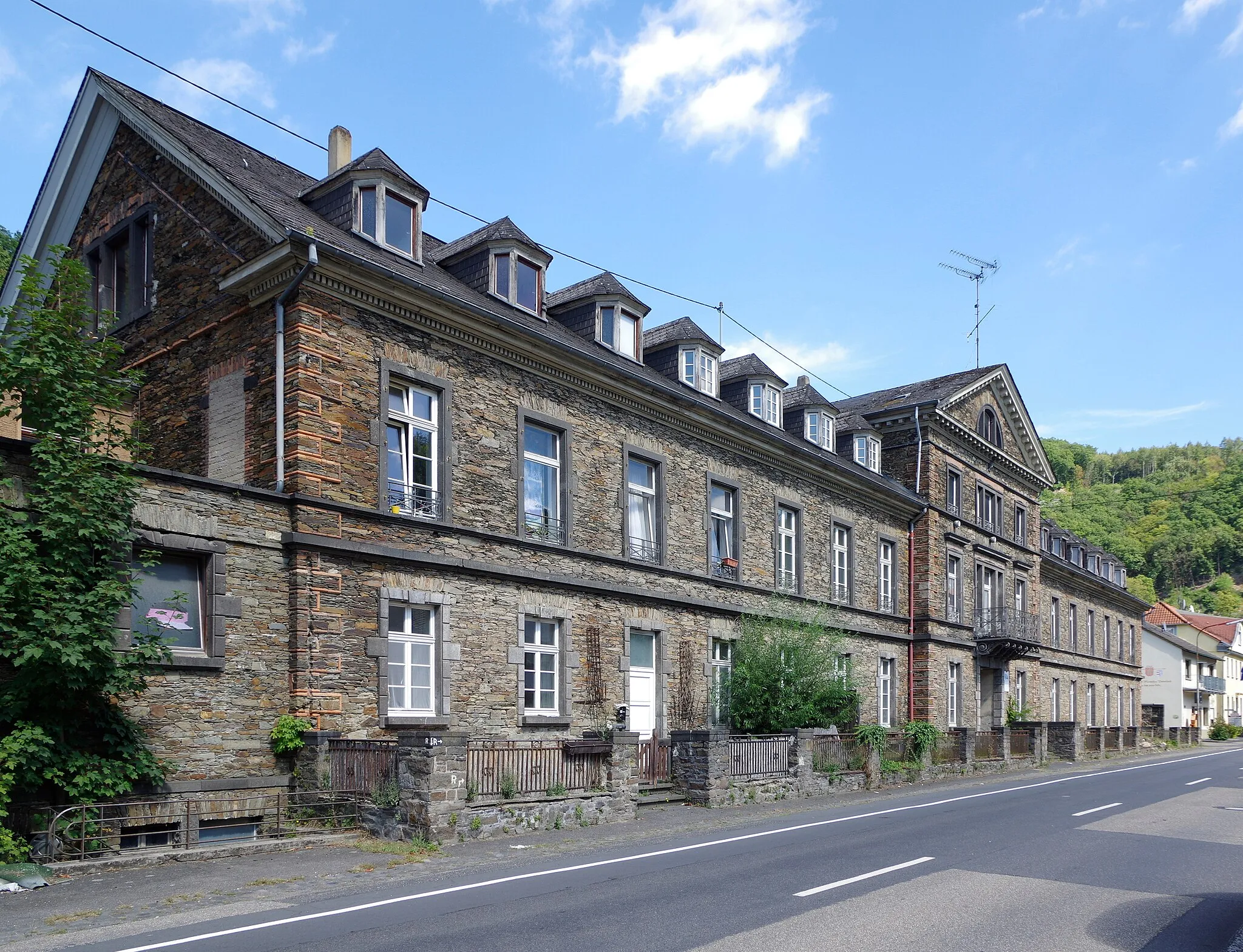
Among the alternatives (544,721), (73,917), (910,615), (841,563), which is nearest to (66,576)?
(73,917)

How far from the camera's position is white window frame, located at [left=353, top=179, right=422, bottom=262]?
18.7 m

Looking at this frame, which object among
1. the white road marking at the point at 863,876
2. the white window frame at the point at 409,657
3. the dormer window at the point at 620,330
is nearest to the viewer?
the white road marking at the point at 863,876

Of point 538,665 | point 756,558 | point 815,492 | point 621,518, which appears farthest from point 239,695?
point 815,492

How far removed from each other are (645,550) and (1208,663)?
78.6 meters

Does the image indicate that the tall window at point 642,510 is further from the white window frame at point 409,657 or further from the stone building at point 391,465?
Result: the white window frame at point 409,657

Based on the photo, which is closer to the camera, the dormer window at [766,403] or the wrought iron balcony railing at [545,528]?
the wrought iron balcony railing at [545,528]

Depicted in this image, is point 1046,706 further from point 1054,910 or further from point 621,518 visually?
point 1054,910

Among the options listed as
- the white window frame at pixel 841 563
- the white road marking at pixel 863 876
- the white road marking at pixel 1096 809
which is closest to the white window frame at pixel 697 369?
the white window frame at pixel 841 563

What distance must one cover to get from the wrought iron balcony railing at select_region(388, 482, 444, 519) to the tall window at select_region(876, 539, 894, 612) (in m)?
18.2

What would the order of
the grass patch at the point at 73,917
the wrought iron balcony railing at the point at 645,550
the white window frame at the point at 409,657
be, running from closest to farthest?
the grass patch at the point at 73,917, the white window frame at the point at 409,657, the wrought iron balcony railing at the point at 645,550

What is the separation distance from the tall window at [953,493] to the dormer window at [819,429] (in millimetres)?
6080

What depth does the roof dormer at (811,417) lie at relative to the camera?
31750 millimetres

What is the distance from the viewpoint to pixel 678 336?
26312mm

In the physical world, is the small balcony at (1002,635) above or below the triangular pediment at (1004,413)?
below
